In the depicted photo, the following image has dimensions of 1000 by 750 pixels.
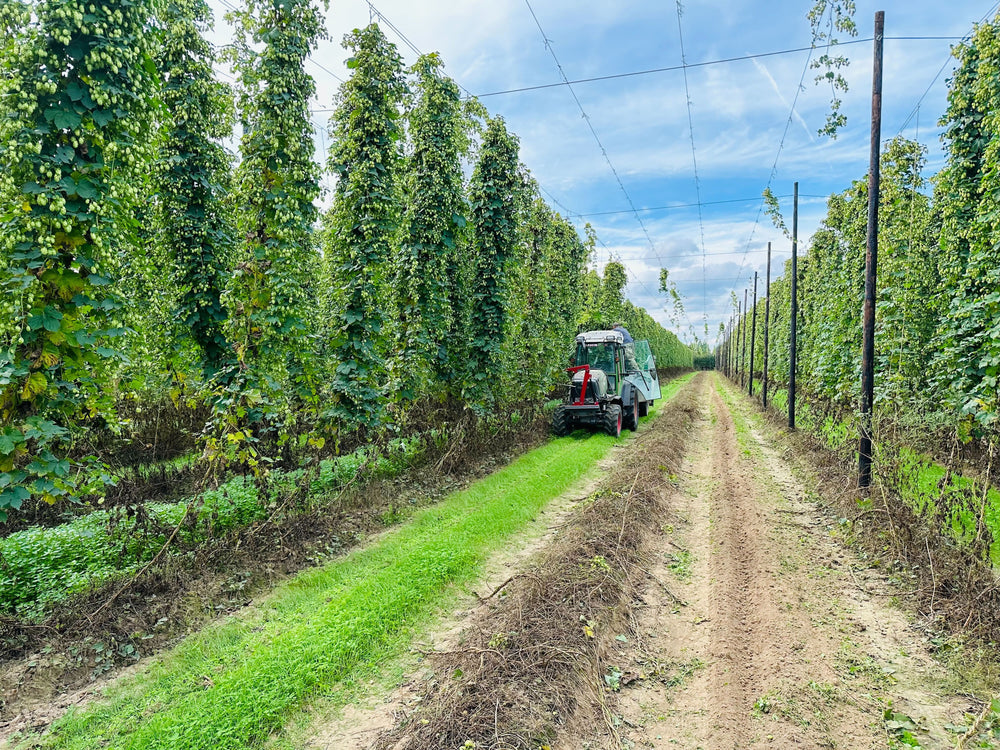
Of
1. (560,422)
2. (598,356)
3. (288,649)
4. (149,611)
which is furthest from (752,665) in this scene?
(598,356)

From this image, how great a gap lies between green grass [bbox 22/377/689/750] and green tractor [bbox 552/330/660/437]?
8076mm

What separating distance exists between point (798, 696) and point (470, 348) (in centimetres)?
904

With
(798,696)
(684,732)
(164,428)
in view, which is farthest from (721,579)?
(164,428)

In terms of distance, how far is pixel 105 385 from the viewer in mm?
5539

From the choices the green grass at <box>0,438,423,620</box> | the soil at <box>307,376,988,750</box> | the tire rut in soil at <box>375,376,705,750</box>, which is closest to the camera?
the tire rut in soil at <box>375,376,705,750</box>

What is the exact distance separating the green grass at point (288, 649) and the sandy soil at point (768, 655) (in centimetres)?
211

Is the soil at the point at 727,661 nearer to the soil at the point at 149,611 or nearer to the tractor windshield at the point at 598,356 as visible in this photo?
the soil at the point at 149,611

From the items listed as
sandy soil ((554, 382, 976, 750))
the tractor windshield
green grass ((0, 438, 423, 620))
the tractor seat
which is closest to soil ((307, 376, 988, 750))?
sandy soil ((554, 382, 976, 750))

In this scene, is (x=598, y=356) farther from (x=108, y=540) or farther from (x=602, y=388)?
(x=108, y=540)

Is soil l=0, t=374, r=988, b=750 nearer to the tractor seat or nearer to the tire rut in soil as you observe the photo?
the tire rut in soil

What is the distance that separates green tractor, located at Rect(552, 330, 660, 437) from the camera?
15461mm

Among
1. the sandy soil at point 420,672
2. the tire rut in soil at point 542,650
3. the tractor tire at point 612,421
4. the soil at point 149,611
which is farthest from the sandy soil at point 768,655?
the tractor tire at point 612,421

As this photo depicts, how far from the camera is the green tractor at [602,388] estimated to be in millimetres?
15461

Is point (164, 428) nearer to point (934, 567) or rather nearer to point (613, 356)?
point (613, 356)
